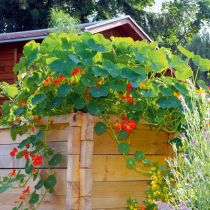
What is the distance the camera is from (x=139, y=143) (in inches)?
70.9

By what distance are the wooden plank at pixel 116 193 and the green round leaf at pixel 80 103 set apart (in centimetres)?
45

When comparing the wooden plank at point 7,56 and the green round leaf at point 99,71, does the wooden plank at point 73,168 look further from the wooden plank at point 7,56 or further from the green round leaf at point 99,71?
the wooden plank at point 7,56

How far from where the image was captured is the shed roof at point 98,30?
595 centimetres

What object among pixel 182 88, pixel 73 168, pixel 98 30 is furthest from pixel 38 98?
pixel 98 30

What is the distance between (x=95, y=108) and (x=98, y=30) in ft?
16.7

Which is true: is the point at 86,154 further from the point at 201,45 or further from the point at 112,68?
the point at 201,45

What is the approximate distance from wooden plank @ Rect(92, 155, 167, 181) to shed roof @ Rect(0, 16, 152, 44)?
13.9 ft

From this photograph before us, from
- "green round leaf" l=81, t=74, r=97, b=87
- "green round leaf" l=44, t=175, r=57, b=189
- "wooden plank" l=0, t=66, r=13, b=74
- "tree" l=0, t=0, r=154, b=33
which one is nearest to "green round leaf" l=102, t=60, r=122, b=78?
"green round leaf" l=81, t=74, r=97, b=87

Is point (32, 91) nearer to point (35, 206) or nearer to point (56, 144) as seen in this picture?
point (56, 144)

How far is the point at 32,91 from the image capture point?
1686mm

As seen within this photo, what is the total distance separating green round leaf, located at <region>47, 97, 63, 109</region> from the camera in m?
1.60

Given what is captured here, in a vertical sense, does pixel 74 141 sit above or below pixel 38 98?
below

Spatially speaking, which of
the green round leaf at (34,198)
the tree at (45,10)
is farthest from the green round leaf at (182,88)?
the tree at (45,10)

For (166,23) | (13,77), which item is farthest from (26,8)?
(13,77)
